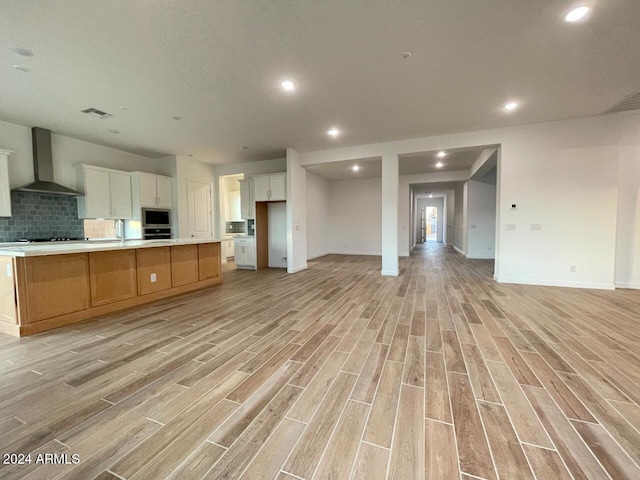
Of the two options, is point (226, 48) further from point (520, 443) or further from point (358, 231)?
point (358, 231)

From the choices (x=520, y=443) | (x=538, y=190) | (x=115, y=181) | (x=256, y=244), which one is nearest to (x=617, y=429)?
(x=520, y=443)

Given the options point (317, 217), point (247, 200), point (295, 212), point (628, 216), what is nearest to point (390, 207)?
point (295, 212)

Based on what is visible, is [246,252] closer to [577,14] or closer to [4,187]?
[4,187]

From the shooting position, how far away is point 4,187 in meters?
4.30

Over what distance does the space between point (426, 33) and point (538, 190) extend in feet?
13.4

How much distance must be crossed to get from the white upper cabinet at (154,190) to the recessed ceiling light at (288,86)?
186 inches

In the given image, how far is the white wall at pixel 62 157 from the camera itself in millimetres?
4574

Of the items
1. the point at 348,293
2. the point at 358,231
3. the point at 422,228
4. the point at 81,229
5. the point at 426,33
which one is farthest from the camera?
the point at 422,228

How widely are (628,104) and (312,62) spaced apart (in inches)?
193

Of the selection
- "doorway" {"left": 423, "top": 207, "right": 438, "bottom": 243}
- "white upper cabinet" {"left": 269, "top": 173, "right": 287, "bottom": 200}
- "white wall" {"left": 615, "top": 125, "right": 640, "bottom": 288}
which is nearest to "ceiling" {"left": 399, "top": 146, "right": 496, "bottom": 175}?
"white wall" {"left": 615, "top": 125, "right": 640, "bottom": 288}

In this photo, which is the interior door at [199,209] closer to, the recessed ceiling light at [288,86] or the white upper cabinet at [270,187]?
the white upper cabinet at [270,187]

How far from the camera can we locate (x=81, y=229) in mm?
5562

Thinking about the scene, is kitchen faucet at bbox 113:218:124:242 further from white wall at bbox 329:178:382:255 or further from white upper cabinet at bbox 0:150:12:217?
white wall at bbox 329:178:382:255

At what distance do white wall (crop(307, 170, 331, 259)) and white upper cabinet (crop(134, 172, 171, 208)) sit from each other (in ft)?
13.7
